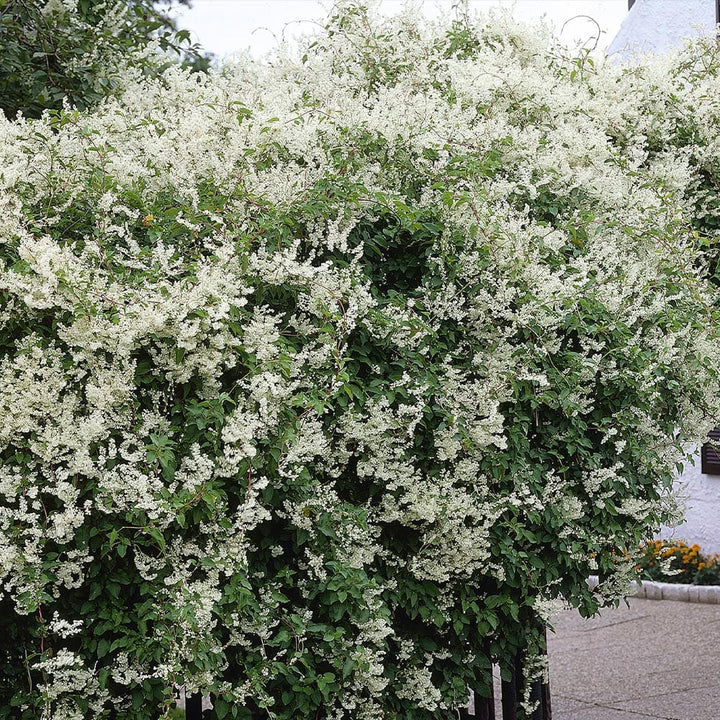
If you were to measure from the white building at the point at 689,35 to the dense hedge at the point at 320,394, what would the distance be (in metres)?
6.01

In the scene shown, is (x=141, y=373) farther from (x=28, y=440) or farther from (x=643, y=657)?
(x=643, y=657)

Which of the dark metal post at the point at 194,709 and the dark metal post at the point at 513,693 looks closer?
the dark metal post at the point at 194,709

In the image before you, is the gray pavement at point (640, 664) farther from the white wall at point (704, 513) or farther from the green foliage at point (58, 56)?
the green foliage at point (58, 56)

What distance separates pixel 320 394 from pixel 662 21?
8493 millimetres

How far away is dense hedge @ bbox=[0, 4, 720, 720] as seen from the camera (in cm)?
263

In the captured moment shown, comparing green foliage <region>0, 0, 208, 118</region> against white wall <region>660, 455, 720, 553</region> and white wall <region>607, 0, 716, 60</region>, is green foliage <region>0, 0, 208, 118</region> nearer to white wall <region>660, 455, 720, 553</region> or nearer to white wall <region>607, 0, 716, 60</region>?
white wall <region>607, 0, 716, 60</region>

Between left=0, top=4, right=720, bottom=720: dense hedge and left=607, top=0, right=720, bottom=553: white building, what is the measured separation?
6.01 m

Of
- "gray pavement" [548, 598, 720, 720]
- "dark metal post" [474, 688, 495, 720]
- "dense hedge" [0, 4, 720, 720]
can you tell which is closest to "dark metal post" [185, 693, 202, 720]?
"dense hedge" [0, 4, 720, 720]

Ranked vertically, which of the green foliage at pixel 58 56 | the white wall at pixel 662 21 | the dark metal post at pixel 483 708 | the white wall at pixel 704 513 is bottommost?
the dark metal post at pixel 483 708

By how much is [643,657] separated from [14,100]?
581cm

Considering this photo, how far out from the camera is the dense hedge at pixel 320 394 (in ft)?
8.62

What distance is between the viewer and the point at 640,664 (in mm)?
7051

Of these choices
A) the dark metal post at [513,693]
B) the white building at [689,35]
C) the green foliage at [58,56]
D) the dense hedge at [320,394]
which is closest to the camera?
the dense hedge at [320,394]

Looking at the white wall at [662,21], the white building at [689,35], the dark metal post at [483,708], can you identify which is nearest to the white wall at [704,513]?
the white building at [689,35]
